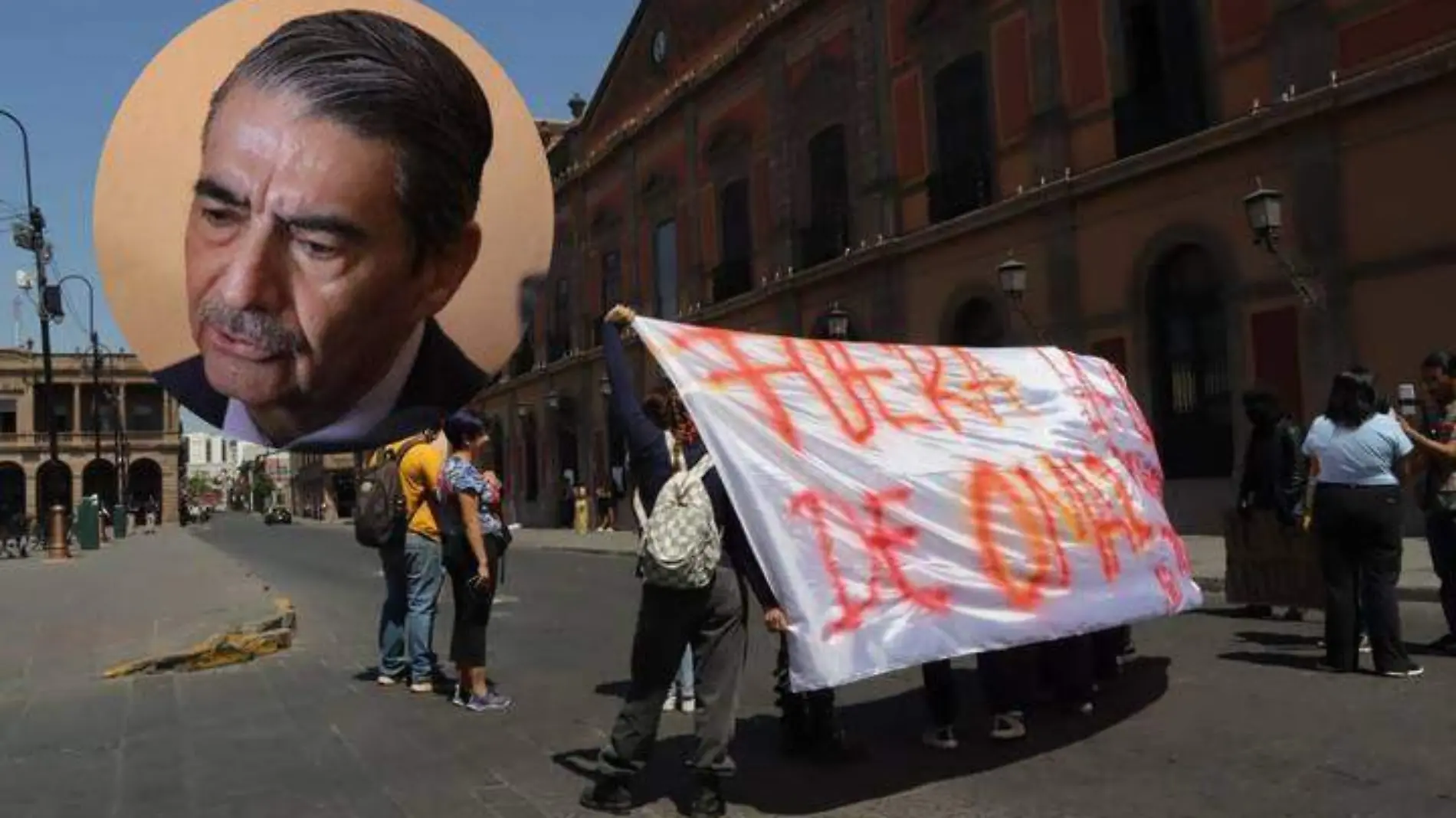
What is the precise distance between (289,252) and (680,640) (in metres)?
3.07

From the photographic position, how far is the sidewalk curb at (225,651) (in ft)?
28.0

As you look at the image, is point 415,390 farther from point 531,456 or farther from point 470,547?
point 531,456

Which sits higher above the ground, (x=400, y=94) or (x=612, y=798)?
(x=400, y=94)

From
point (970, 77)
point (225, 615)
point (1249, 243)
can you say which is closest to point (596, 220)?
point (970, 77)

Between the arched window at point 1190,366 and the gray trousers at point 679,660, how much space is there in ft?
46.0

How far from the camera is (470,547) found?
683cm

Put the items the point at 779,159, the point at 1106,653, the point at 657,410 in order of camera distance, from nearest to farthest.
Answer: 1. the point at 657,410
2. the point at 1106,653
3. the point at 779,159

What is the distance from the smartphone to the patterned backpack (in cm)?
1212

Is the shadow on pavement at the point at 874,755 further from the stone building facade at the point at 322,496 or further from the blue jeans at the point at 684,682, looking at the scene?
the stone building facade at the point at 322,496

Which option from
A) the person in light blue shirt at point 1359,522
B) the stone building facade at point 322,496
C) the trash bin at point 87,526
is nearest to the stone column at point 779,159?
the trash bin at point 87,526

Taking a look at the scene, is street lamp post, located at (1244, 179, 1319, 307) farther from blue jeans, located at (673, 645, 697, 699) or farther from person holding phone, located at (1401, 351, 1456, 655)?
blue jeans, located at (673, 645, 697, 699)

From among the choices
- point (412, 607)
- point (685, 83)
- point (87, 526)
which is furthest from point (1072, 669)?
point (87, 526)

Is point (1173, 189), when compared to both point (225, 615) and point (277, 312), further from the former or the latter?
point (277, 312)

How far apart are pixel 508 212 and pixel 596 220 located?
116 ft
